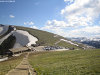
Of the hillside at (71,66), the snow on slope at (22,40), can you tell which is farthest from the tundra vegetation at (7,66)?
the snow on slope at (22,40)

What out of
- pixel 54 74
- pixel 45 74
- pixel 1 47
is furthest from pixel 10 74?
pixel 1 47

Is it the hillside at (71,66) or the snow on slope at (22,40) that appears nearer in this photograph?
the hillside at (71,66)

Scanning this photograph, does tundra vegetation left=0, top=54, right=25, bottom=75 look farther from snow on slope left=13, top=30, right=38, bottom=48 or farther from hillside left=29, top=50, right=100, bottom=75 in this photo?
snow on slope left=13, top=30, right=38, bottom=48

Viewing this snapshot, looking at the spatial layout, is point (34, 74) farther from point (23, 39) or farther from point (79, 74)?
point (23, 39)

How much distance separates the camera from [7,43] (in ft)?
440

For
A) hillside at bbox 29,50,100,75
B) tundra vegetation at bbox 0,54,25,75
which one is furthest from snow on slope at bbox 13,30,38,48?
hillside at bbox 29,50,100,75

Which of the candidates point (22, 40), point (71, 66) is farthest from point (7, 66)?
point (22, 40)

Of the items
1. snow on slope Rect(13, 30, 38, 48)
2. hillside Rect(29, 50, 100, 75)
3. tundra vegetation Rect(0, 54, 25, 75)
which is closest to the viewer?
hillside Rect(29, 50, 100, 75)

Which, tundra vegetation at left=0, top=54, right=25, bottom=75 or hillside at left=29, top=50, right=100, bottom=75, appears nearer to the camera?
hillside at left=29, top=50, right=100, bottom=75

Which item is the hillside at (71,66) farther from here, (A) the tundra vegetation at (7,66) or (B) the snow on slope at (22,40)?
(B) the snow on slope at (22,40)

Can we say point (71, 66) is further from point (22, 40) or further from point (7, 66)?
point (22, 40)

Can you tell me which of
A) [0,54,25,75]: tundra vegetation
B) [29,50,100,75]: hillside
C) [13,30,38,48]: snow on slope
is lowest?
[0,54,25,75]: tundra vegetation

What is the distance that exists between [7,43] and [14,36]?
23602mm

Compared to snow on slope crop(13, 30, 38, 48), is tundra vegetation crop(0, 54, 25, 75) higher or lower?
lower
